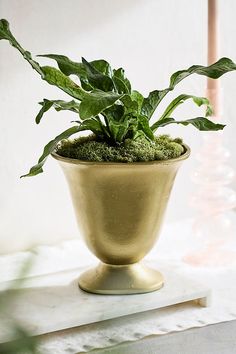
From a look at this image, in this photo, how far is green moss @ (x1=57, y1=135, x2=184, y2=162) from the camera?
96cm

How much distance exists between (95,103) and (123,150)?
0.11 meters

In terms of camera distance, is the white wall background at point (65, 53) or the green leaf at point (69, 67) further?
the white wall background at point (65, 53)

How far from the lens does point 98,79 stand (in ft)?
3.11

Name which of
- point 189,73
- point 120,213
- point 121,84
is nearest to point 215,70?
point 189,73

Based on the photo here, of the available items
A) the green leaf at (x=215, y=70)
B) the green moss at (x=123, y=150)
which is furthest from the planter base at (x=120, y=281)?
the green leaf at (x=215, y=70)

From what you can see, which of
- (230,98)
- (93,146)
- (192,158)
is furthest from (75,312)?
(230,98)

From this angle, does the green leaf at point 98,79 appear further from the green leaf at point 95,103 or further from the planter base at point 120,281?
the planter base at point 120,281

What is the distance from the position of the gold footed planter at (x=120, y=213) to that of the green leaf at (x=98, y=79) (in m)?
0.11

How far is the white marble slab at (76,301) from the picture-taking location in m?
0.95

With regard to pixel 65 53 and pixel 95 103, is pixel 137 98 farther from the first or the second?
pixel 65 53

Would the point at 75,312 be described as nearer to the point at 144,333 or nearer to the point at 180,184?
the point at 144,333

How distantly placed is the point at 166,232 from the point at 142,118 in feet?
1.75

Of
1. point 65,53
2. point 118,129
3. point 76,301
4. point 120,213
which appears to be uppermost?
point 65,53

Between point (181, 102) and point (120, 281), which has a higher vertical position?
point (181, 102)
